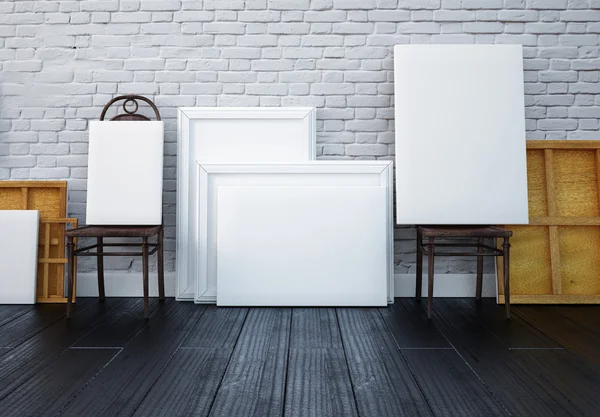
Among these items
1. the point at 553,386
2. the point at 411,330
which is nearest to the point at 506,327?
the point at 411,330

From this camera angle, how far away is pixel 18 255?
8.23ft

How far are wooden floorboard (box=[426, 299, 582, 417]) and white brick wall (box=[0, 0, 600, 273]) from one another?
0.68 m

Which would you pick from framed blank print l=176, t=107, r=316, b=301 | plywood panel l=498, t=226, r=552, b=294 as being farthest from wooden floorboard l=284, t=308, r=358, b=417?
plywood panel l=498, t=226, r=552, b=294

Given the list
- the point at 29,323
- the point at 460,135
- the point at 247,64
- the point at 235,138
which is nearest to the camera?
the point at 29,323

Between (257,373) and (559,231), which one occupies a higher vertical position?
(559,231)

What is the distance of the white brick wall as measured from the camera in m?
2.73

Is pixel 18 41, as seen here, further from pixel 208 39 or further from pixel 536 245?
pixel 536 245

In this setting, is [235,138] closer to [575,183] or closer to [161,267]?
[161,267]

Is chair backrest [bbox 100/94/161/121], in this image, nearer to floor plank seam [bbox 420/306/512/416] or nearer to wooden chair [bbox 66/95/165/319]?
wooden chair [bbox 66/95/165/319]

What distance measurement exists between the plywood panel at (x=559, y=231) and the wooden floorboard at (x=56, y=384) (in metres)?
2.00

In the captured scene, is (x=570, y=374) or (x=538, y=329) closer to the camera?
(x=570, y=374)

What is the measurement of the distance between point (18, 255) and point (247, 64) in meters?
1.62

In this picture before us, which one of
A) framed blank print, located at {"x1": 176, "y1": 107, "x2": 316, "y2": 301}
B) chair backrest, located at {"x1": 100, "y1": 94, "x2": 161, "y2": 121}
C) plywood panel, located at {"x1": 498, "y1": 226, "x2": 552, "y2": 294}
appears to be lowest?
plywood panel, located at {"x1": 498, "y1": 226, "x2": 552, "y2": 294}

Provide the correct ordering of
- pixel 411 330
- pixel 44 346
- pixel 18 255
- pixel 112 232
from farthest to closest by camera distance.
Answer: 1. pixel 18 255
2. pixel 112 232
3. pixel 411 330
4. pixel 44 346
